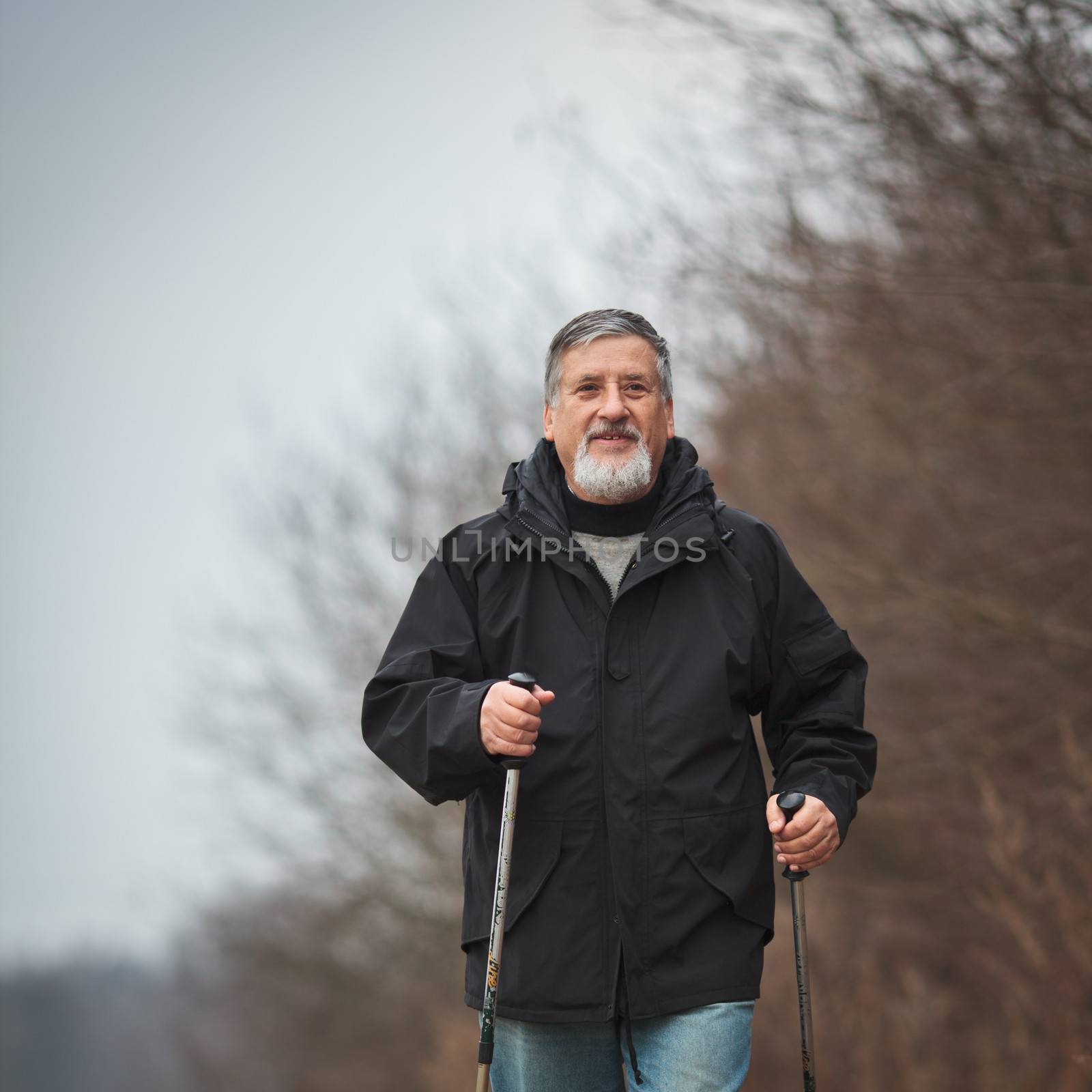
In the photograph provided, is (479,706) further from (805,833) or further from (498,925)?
(805,833)

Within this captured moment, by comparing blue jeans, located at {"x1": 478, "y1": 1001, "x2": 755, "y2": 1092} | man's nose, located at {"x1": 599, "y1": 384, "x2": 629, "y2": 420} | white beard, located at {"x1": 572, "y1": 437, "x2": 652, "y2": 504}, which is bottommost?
blue jeans, located at {"x1": 478, "y1": 1001, "x2": 755, "y2": 1092}

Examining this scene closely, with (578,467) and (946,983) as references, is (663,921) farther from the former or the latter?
(946,983)

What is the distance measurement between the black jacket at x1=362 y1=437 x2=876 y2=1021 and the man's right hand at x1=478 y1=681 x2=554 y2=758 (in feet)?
0.10

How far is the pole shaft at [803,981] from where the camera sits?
319cm

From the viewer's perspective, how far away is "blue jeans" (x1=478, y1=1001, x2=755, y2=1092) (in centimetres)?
292

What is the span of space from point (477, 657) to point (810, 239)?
4899mm

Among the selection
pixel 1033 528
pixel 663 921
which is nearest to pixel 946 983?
pixel 1033 528

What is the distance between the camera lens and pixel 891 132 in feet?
20.3

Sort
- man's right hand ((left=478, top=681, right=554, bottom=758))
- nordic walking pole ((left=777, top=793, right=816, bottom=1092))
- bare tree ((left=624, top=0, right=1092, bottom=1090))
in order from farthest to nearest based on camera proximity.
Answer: bare tree ((left=624, top=0, right=1092, bottom=1090)) → nordic walking pole ((left=777, top=793, right=816, bottom=1092)) → man's right hand ((left=478, top=681, right=554, bottom=758))

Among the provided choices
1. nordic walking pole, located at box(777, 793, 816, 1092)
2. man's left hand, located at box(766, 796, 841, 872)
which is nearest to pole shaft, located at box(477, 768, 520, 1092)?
man's left hand, located at box(766, 796, 841, 872)

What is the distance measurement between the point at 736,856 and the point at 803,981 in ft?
1.52

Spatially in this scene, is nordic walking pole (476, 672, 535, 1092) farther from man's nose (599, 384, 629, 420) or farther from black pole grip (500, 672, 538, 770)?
man's nose (599, 384, 629, 420)

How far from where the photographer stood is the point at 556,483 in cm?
337

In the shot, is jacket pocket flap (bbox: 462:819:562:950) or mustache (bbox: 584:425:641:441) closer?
jacket pocket flap (bbox: 462:819:562:950)
